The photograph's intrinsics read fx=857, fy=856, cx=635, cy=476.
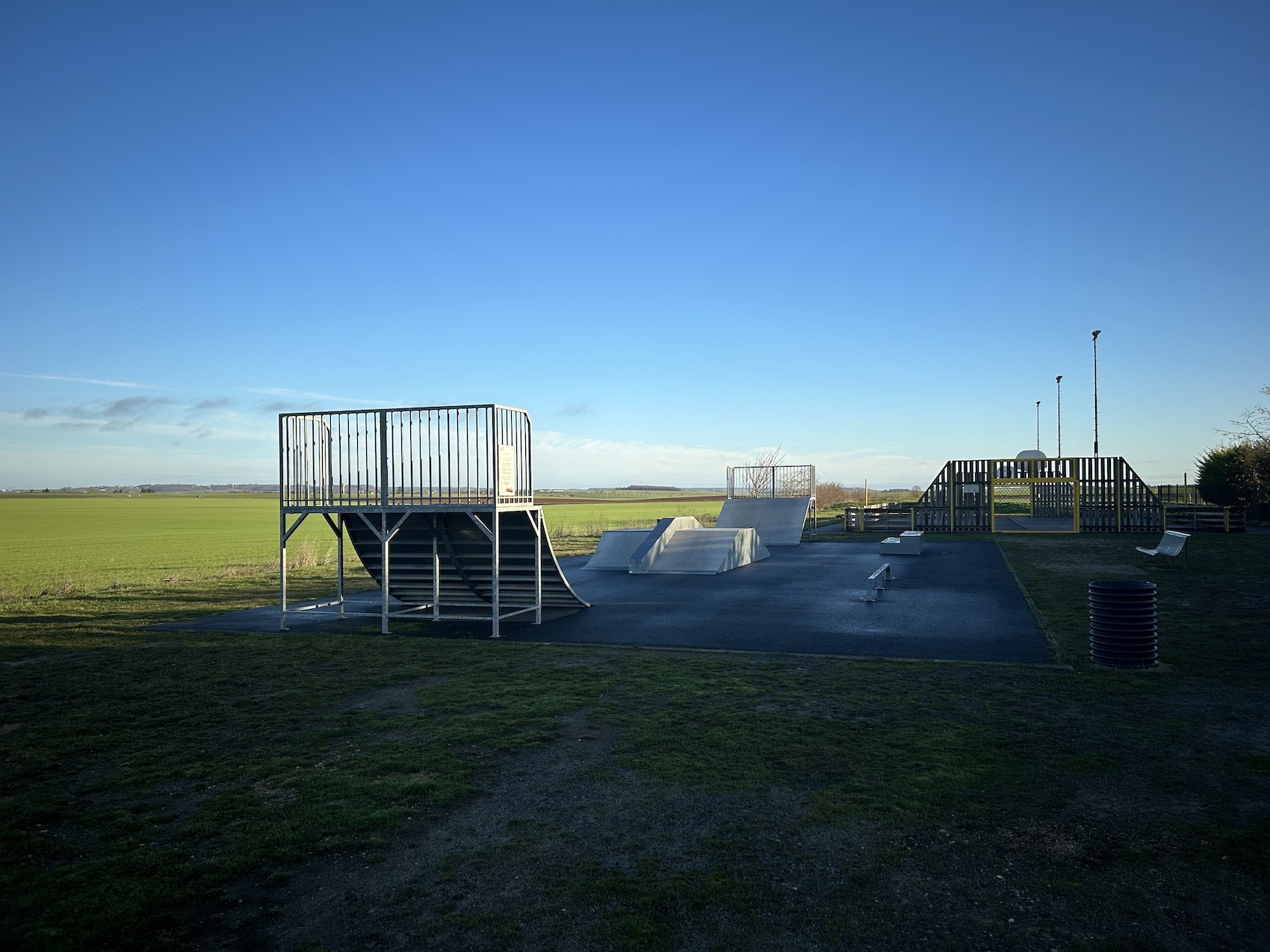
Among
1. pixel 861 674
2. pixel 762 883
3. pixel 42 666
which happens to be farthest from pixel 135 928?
pixel 42 666

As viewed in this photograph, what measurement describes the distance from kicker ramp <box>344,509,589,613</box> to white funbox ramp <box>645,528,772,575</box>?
22.7 feet

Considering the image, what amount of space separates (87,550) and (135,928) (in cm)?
3906

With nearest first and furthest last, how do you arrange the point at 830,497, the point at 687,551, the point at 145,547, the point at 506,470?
the point at 506,470 → the point at 687,551 → the point at 145,547 → the point at 830,497

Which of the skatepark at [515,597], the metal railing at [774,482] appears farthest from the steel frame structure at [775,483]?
the skatepark at [515,597]

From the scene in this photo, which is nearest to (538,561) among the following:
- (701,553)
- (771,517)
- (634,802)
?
(634,802)

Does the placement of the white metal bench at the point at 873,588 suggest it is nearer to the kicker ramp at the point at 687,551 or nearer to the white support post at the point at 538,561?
the kicker ramp at the point at 687,551

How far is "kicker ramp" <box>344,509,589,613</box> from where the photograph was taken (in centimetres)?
1328

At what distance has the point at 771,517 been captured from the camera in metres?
33.4

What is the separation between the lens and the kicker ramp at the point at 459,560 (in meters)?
13.3

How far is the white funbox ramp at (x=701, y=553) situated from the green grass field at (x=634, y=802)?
35.3 ft

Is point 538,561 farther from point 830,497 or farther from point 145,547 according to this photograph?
point 830,497

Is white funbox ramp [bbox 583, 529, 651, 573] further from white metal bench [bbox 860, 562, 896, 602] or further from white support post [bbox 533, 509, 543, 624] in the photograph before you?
white support post [bbox 533, 509, 543, 624]

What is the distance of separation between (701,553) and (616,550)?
2422 millimetres

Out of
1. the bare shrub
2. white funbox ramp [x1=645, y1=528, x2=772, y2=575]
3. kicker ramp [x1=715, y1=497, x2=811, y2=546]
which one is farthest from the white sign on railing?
the bare shrub
